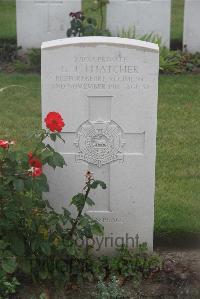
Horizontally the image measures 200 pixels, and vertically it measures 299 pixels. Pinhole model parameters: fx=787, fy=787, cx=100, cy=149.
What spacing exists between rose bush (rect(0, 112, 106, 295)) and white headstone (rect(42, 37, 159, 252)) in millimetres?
158

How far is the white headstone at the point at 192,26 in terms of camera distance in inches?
397

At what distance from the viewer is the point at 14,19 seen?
13172mm

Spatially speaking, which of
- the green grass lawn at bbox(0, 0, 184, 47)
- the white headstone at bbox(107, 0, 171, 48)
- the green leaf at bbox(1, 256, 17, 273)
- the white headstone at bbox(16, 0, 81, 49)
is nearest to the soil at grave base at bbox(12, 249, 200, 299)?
the green leaf at bbox(1, 256, 17, 273)

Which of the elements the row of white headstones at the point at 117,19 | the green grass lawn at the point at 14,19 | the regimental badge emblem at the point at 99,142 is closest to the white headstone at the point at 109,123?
the regimental badge emblem at the point at 99,142

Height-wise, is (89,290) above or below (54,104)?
below

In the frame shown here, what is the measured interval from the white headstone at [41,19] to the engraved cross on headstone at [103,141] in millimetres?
5622

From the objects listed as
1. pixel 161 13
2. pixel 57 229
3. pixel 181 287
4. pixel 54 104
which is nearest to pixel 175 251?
pixel 181 287

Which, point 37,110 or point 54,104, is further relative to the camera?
point 37,110

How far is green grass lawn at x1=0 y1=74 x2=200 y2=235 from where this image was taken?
563 cm

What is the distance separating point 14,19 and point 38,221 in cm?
915

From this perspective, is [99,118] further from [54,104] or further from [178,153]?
[178,153]

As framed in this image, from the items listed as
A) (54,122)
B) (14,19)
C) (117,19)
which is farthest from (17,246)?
(14,19)

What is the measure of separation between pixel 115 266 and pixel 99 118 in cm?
89

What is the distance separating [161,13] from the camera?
10141mm
